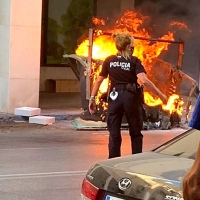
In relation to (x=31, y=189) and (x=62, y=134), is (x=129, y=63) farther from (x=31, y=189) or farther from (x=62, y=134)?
(x=62, y=134)

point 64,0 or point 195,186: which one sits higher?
point 64,0

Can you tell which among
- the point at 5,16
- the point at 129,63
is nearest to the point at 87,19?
the point at 5,16

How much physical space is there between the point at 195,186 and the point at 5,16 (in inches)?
537

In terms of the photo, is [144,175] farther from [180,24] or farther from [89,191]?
[180,24]

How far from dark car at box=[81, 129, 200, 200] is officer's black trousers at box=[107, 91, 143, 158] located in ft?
10.4

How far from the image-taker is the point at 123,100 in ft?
25.2

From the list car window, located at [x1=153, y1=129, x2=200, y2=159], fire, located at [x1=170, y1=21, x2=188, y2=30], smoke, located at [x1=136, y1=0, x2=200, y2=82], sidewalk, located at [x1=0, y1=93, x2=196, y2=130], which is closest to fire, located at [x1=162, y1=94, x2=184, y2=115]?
sidewalk, located at [x1=0, y1=93, x2=196, y2=130]

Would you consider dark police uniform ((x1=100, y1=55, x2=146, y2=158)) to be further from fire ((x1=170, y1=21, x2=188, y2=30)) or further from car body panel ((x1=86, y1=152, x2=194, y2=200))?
fire ((x1=170, y1=21, x2=188, y2=30))

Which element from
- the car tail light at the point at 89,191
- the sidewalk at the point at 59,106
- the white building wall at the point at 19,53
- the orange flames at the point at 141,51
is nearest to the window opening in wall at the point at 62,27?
the sidewalk at the point at 59,106

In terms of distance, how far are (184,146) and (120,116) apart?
3284mm

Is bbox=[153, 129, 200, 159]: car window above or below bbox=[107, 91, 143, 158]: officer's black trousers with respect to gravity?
above

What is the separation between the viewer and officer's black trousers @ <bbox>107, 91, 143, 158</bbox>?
7684 millimetres

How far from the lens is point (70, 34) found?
23547 mm

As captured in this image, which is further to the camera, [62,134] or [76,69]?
[76,69]
